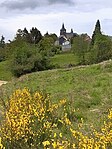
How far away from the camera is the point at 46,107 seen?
820 cm

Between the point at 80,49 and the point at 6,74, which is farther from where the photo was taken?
the point at 80,49

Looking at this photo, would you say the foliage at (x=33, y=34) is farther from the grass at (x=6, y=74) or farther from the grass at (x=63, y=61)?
the grass at (x=6, y=74)

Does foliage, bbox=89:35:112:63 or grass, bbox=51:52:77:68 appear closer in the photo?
foliage, bbox=89:35:112:63

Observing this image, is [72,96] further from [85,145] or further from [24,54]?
[24,54]

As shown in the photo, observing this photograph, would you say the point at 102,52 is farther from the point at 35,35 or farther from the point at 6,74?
the point at 35,35

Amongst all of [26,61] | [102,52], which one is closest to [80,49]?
[102,52]

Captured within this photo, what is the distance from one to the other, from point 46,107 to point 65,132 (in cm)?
113

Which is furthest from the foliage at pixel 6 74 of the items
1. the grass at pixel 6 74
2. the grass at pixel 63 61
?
the grass at pixel 63 61

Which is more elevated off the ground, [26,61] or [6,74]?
[26,61]

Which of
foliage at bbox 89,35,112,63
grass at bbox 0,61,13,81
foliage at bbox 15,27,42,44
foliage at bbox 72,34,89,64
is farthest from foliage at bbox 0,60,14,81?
foliage at bbox 15,27,42,44

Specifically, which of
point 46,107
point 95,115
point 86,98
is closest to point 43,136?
point 46,107

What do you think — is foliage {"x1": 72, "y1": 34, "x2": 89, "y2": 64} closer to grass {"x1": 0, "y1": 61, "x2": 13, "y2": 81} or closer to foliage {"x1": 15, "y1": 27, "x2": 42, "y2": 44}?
grass {"x1": 0, "y1": 61, "x2": 13, "y2": 81}

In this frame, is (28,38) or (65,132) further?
(28,38)

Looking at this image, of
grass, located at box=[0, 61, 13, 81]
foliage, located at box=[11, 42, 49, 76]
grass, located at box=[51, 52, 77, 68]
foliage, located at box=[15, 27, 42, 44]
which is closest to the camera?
foliage, located at box=[11, 42, 49, 76]
